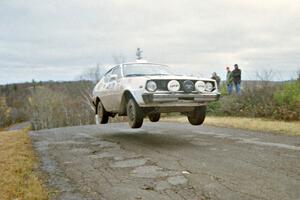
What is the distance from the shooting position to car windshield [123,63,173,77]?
920 cm

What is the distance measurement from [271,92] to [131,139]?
9.25m

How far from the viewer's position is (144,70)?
939cm

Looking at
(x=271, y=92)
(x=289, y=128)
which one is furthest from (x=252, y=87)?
(x=289, y=128)

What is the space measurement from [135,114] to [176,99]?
965 millimetres

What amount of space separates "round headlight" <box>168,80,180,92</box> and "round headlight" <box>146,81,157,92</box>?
0.31 metres

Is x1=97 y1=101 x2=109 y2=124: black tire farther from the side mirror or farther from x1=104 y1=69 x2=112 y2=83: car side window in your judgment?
the side mirror

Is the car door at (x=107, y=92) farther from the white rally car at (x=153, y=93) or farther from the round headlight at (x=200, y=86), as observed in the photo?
the round headlight at (x=200, y=86)

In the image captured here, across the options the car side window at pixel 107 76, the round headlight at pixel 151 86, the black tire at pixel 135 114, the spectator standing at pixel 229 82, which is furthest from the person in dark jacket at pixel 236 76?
the round headlight at pixel 151 86

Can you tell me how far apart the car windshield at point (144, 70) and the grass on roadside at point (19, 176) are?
2.92 meters

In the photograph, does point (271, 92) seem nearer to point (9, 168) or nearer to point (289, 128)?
point (289, 128)

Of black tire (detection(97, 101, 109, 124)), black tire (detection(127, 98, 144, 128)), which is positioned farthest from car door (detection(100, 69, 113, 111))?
black tire (detection(127, 98, 144, 128))

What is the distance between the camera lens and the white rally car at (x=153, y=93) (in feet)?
25.7

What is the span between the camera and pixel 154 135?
34.8ft

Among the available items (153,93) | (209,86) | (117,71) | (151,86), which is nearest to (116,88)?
(117,71)
